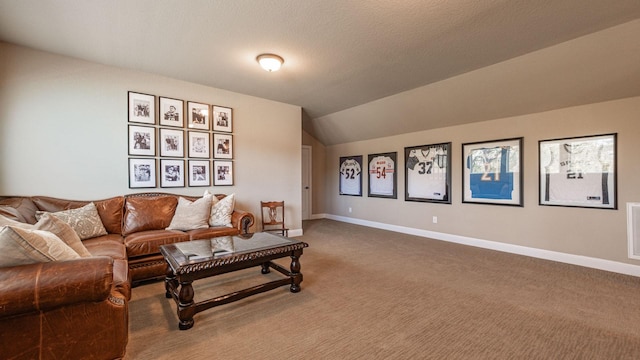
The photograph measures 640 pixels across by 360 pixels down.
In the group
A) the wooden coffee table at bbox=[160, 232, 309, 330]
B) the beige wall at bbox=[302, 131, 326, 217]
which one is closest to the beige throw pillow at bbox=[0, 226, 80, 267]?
the wooden coffee table at bbox=[160, 232, 309, 330]

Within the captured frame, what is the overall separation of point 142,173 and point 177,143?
63cm

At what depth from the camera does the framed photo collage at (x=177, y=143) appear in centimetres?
350

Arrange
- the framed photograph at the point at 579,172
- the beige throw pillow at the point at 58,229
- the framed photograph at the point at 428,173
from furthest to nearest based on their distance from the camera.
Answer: the framed photograph at the point at 428,173
the framed photograph at the point at 579,172
the beige throw pillow at the point at 58,229

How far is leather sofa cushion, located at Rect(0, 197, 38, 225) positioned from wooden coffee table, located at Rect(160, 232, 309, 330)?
152 cm

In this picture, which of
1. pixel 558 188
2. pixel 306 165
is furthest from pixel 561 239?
pixel 306 165

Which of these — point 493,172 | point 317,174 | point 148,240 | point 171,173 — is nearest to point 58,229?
point 148,240

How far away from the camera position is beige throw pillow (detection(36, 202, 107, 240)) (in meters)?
2.68

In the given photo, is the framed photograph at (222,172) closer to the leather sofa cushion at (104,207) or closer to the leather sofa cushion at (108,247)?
the leather sofa cushion at (104,207)

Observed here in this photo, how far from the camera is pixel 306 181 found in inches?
271

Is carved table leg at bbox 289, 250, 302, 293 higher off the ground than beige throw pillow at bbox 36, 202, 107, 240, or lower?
lower

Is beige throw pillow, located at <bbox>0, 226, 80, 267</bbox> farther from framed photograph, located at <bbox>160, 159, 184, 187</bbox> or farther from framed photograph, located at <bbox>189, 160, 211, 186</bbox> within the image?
framed photograph, located at <bbox>189, 160, 211, 186</bbox>

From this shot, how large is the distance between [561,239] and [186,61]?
5468mm

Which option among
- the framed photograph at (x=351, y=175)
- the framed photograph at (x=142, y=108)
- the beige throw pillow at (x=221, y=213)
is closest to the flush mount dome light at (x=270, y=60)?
the framed photograph at (x=142, y=108)

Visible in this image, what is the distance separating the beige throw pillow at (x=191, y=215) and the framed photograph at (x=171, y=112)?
118cm
